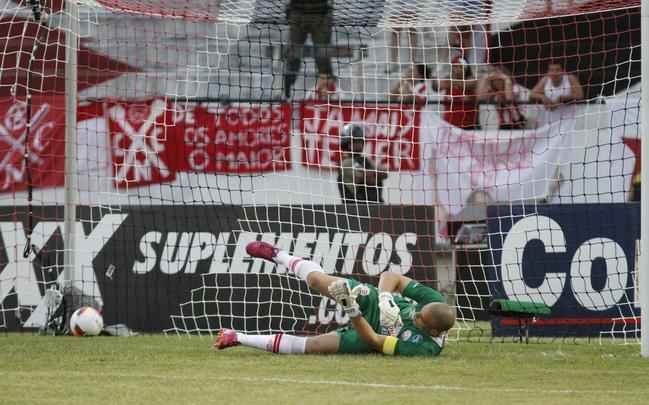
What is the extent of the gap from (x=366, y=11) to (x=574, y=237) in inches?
140

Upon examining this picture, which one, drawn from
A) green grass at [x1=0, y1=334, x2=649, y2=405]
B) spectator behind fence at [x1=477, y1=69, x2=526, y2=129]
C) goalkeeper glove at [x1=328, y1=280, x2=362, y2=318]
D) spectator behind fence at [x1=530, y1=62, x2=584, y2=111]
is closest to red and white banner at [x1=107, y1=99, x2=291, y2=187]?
spectator behind fence at [x1=477, y1=69, x2=526, y2=129]

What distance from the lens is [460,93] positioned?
57.4ft

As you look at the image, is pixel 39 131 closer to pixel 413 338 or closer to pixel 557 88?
pixel 413 338

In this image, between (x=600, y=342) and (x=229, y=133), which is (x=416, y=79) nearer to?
(x=229, y=133)

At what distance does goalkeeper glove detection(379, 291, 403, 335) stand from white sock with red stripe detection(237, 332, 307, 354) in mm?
689

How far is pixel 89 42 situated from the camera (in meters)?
16.5

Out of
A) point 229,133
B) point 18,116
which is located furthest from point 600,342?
point 18,116

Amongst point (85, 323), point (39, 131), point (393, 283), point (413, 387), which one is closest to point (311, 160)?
point (39, 131)

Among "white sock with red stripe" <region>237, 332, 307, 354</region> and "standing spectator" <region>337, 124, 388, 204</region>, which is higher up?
"standing spectator" <region>337, 124, 388, 204</region>

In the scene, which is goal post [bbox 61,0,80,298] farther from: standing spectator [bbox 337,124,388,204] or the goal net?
standing spectator [bbox 337,124,388,204]

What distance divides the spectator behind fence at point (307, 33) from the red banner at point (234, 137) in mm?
692

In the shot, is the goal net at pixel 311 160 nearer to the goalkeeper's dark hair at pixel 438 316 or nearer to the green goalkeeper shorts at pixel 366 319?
the green goalkeeper shorts at pixel 366 319

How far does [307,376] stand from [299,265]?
204cm

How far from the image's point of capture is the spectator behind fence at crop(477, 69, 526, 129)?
17.2 meters
